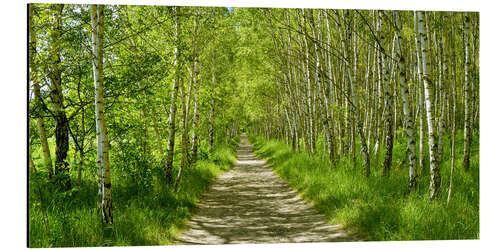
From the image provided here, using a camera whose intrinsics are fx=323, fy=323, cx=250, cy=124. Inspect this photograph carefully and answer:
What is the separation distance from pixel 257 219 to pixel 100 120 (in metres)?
2.98

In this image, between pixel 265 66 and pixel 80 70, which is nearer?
pixel 80 70

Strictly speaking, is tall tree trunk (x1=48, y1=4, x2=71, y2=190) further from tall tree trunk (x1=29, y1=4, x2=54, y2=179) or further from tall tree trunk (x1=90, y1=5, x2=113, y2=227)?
tall tree trunk (x1=90, y1=5, x2=113, y2=227)

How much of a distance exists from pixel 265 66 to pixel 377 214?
449 inches

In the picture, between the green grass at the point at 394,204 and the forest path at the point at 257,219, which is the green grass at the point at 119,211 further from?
the green grass at the point at 394,204

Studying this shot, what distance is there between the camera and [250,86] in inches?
623

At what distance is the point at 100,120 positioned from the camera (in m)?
3.76

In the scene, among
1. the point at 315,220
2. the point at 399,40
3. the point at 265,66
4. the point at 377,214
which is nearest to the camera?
the point at 377,214

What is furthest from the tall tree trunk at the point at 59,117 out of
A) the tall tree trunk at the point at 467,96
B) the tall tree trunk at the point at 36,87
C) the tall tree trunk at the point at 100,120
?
the tall tree trunk at the point at 467,96

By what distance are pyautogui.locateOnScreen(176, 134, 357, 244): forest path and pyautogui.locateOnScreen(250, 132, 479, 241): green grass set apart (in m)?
0.27

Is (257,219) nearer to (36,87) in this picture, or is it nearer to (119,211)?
(119,211)
